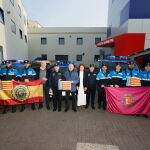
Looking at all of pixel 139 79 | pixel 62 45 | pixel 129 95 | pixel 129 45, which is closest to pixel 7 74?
pixel 129 95

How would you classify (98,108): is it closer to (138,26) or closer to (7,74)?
(7,74)

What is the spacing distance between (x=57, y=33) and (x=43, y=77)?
28.9 metres

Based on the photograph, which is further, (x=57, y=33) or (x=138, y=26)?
(x=57, y=33)

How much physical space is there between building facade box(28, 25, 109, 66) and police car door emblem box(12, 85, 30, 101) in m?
28.0

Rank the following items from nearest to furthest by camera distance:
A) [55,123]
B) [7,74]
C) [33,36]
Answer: [55,123] < [7,74] < [33,36]

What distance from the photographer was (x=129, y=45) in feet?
53.7

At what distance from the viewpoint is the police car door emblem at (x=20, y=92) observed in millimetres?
6371

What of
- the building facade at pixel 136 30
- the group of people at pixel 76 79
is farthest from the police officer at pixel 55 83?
the building facade at pixel 136 30

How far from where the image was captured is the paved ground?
400 cm

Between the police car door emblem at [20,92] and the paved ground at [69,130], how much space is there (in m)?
0.62

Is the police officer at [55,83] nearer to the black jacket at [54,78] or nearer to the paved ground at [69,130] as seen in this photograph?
the black jacket at [54,78]

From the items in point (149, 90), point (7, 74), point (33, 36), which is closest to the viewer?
point (149, 90)

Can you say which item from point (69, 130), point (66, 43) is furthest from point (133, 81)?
point (66, 43)

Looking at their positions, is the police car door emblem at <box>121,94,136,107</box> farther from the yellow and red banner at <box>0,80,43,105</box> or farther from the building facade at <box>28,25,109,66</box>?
the building facade at <box>28,25,109,66</box>
